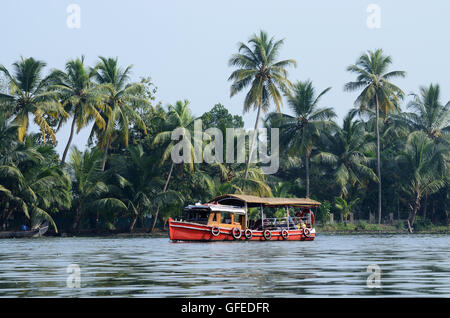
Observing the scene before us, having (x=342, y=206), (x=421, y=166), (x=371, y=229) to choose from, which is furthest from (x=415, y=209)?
(x=342, y=206)

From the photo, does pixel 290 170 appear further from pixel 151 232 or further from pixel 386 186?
pixel 151 232

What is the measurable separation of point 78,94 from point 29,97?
3.65 m

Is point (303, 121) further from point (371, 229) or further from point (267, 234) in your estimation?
point (267, 234)

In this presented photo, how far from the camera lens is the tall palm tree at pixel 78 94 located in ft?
169

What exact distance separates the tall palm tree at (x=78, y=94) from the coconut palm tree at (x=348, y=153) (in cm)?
1916

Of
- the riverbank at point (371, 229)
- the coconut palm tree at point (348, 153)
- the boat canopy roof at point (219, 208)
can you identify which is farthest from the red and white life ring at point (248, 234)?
the coconut palm tree at point (348, 153)

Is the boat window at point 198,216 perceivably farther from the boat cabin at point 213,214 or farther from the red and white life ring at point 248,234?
the red and white life ring at point 248,234

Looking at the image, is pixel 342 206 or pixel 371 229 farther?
pixel 342 206

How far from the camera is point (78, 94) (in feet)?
172

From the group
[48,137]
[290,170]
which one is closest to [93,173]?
[48,137]

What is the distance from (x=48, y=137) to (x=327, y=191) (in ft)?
78.2

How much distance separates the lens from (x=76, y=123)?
52594 mm

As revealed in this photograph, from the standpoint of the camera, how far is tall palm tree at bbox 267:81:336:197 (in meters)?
59.3

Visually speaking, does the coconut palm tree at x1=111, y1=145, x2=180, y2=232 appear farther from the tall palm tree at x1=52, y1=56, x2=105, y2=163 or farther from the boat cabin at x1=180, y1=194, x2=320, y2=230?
the boat cabin at x1=180, y1=194, x2=320, y2=230
